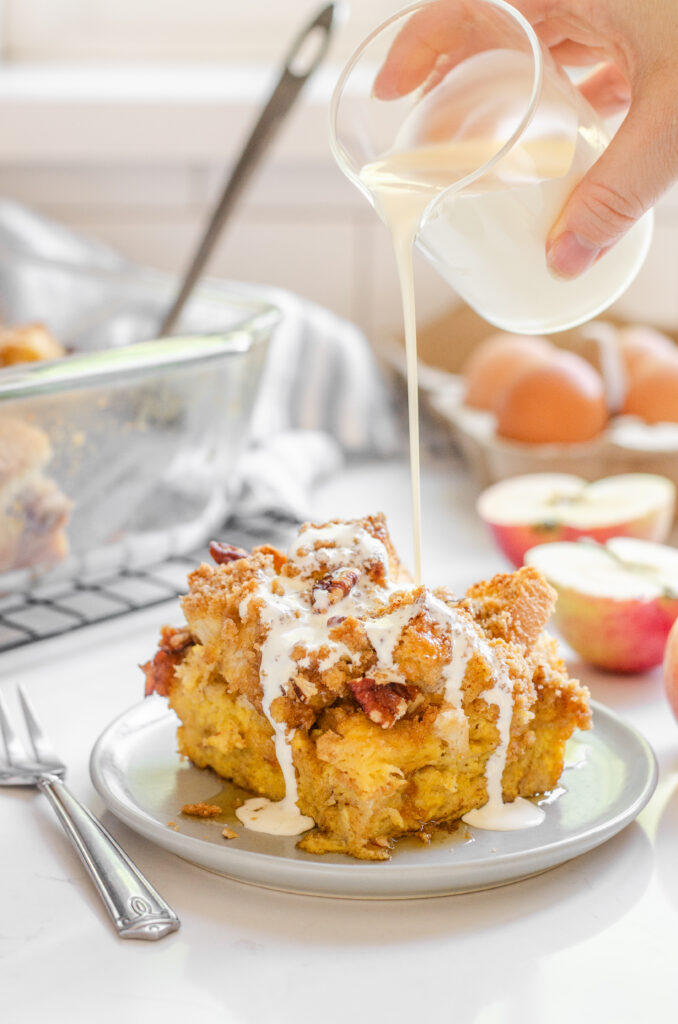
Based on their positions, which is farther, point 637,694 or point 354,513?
point 354,513

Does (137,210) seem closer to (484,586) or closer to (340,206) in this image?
(340,206)

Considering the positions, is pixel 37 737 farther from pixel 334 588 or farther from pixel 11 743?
pixel 334 588

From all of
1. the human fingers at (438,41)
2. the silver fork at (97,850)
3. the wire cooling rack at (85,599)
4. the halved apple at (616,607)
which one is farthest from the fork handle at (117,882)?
the human fingers at (438,41)

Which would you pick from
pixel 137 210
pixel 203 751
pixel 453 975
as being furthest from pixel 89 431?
pixel 137 210

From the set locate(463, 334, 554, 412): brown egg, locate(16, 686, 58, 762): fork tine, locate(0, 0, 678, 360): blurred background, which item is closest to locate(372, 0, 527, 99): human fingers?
locate(16, 686, 58, 762): fork tine

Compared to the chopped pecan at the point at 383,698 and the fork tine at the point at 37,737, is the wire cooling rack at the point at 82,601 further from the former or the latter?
the chopped pecan at the point at 383,698
